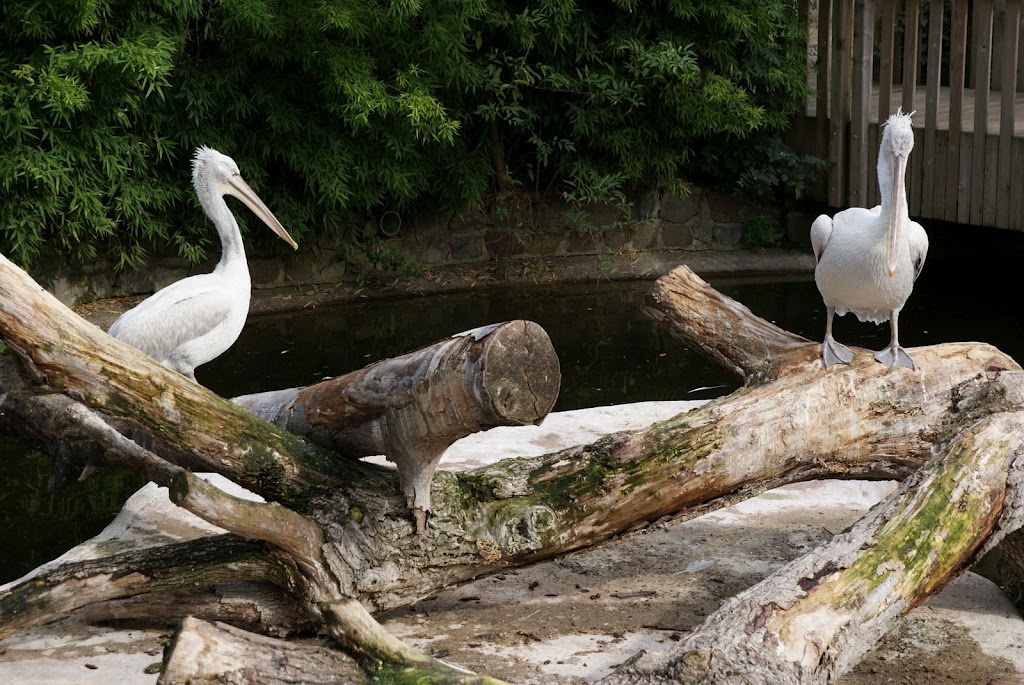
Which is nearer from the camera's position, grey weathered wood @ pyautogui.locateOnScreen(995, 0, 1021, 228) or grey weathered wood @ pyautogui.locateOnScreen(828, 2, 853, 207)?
grey weathered wood @ pyautogui.locateOnScreen(995, 0, 1021, 228)

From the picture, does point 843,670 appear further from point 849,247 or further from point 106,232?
point 106,232

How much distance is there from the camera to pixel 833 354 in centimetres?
379

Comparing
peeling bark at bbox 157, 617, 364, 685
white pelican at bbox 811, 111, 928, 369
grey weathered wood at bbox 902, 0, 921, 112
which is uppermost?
grey weathered wood at bbox 902, 0, 921, 112

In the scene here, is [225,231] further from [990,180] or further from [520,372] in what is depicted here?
[990,180]

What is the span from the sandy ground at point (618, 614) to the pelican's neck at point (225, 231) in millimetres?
952

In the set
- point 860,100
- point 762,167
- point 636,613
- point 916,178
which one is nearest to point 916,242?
point 636,613

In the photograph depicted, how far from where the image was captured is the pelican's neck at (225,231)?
15.7 ft

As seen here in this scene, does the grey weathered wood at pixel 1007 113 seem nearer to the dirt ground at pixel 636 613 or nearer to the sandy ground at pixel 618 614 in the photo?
the sandy ground at pixel 618 614

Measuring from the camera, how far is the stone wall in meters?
8.53

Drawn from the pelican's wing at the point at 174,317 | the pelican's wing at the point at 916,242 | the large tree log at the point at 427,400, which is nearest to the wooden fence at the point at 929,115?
the pelican's wing at the point at 916,242

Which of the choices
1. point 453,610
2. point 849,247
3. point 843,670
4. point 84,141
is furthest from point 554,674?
point 84,141

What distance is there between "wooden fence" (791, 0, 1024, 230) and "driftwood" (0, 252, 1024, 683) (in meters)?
3.51

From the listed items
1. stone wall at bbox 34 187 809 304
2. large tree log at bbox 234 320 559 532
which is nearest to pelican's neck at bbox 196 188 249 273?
large tree log at bbox 234 320 559 532

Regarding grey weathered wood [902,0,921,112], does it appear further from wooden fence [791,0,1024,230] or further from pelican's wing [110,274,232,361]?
pelican's wing [110,274,232,361]
